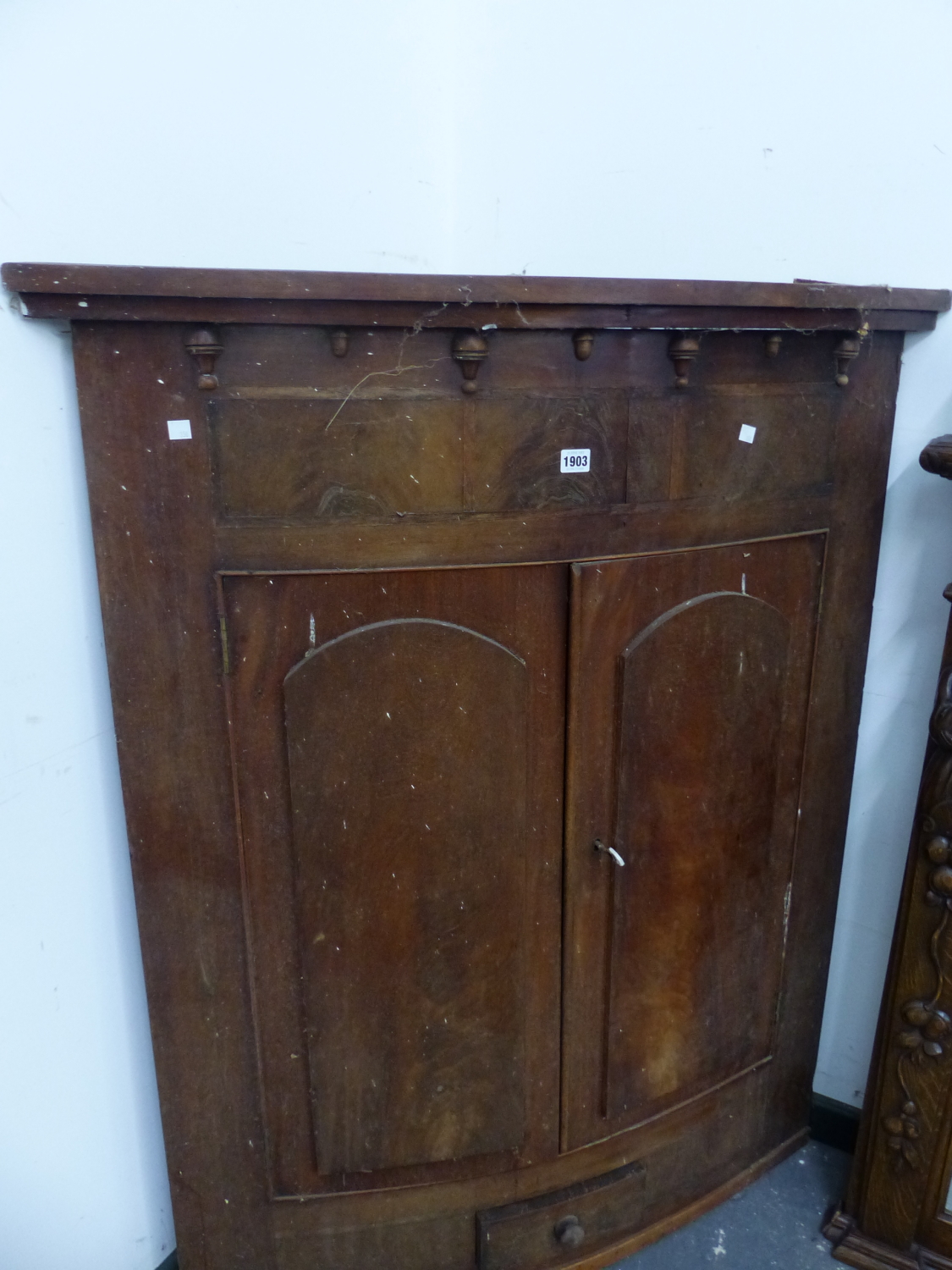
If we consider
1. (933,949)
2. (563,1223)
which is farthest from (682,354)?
(563,1223)

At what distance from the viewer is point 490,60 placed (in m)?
1.45

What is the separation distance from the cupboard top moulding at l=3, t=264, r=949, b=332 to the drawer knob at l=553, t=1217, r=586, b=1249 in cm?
122

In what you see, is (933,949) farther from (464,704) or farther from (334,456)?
(334,456)

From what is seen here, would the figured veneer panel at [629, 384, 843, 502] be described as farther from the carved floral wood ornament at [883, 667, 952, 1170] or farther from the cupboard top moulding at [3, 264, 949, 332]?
the carved floral wood ornament at [883, 667, 952, 1170]

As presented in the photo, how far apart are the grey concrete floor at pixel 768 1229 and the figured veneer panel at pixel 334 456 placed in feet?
3.96

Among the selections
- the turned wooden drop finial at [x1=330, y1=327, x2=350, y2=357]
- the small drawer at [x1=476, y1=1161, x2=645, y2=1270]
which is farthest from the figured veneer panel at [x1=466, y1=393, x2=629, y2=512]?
the small drawer at [x1=476, y1=1161, x2=645, y2=1270]

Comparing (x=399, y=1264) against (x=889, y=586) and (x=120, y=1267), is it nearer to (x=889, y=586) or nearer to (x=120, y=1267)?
(x=120, y=1267)

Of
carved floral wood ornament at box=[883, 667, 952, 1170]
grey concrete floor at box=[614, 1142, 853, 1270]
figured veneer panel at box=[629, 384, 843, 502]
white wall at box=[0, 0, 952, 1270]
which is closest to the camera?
white wall at box=[0, 0, 952, 1270]

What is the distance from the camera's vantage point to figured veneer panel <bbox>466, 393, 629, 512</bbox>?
100cm

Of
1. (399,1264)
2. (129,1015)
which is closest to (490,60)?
(129,1015)

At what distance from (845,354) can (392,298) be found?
0.61 m

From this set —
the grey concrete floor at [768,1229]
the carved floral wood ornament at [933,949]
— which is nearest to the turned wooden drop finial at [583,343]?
the carved floral wood ornament at [933,949]

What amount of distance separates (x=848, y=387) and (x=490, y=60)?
779 millimetres

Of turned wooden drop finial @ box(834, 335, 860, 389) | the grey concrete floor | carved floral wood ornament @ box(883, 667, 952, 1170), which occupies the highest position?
turned wooden drop finial @ box(834, 335, 860, 389)
